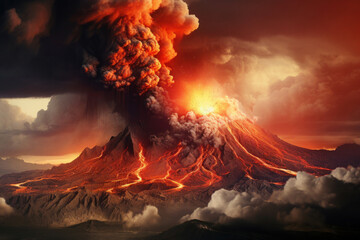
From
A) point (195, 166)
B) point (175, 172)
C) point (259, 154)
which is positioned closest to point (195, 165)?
point (195, 166)

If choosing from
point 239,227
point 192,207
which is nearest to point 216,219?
point 239,227

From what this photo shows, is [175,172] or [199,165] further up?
[199,165]

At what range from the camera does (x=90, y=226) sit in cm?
13462

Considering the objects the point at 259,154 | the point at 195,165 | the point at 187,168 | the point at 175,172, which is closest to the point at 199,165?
the point at 195,165

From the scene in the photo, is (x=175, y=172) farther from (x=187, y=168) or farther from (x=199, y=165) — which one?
(x=199, y=165)

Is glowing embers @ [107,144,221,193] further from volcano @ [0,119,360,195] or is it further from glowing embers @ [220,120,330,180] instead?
glowing embers @ [220,120,330,180]

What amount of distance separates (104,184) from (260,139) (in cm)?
4429

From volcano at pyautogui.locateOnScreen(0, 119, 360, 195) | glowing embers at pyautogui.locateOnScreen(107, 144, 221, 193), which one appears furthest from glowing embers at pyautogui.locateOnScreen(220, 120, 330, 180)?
glowing embers at pyautogui.locateOnScreen(107, 144, 221, 193)

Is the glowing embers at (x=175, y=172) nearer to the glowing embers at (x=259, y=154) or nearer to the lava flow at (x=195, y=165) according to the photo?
the lava flow at (x=195, y=165)

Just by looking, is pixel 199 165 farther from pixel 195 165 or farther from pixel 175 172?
pixel 175 172

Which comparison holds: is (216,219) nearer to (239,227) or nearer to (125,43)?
(239,227)

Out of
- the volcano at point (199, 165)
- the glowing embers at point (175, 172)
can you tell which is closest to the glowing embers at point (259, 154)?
the volcano at point (199, 165)

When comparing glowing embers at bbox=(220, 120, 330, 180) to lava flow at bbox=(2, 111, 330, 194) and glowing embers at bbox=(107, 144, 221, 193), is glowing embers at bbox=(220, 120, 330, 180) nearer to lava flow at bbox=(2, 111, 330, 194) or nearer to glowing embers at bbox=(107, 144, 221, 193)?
lava flow at bbox=(2, 111, 330, 194)

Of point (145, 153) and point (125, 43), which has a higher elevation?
point (125, 43)
